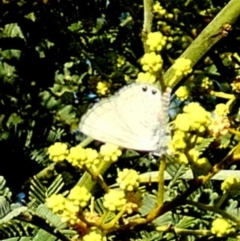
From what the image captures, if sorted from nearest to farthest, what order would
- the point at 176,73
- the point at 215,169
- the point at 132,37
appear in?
the point at 215,169, the point at 176,73, the point at 132,37

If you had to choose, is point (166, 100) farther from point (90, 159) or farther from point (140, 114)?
point (90, 159)

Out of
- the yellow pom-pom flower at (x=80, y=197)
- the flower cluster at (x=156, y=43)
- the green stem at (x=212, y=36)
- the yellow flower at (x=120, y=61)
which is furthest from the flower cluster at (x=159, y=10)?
the yellow pom-pom flower at (x=80, y=197)

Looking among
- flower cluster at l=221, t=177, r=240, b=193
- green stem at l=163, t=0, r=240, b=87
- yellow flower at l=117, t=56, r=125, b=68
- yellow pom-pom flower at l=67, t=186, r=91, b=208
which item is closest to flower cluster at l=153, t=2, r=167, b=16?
yellow flower at l=117, t=56, r=125, b=68

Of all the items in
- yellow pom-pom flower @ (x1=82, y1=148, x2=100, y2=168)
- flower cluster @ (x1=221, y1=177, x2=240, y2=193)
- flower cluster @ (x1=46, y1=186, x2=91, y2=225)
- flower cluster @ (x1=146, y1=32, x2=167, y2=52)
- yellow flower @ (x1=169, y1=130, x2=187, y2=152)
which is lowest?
flower cluster @ (x1=221, y1=177, x2=240, y2=193)

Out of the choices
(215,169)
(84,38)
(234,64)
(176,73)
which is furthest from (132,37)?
(215,169)

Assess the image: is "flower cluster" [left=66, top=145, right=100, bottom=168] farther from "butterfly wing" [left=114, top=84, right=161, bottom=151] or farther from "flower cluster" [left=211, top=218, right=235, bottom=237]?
"flower cluster" [left=211, top=218, right=235, bottom=237]

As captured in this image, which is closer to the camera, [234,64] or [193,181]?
[193,181]

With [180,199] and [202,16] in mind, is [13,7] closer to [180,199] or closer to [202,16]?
[202,16]

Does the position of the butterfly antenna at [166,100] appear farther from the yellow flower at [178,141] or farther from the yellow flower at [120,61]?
the yellow flower at [120,61]
